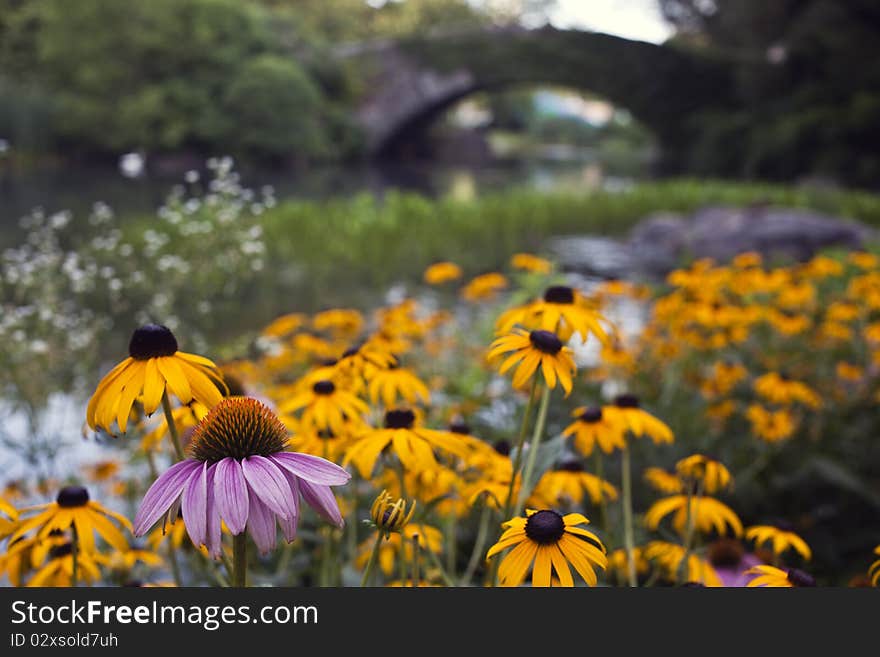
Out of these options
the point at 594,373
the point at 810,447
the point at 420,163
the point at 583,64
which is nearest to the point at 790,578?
the point at 810,447

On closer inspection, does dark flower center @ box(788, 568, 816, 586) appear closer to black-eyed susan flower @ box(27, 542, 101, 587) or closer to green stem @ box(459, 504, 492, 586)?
green stem @ box(459, 504, 492, 586)

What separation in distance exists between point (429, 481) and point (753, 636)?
25.5 inches

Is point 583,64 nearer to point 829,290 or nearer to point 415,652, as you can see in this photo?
point 829,290

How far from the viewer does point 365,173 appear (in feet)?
67.8

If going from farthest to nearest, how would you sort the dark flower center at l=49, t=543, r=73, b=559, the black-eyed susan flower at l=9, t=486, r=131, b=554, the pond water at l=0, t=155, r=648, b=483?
the pond water at l=0, t=155, r=648, b=483
the dark flower center at l=49, t=543, r=73, b=559
the black-eyed susan flower at l=9, t=486, r=131, b=554

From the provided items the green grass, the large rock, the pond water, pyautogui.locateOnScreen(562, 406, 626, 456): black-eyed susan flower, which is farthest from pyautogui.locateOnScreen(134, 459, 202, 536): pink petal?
the large rock

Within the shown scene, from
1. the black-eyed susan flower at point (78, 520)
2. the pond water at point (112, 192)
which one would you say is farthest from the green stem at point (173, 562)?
the pond water at point (112, 192)

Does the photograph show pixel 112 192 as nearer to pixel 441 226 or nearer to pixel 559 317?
pixel 441 226

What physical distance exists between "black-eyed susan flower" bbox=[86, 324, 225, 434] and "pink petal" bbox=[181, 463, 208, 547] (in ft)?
0.40

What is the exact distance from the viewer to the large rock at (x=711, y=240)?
7.11 m

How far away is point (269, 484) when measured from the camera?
69 centimetres

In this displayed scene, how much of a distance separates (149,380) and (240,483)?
0.18 meters

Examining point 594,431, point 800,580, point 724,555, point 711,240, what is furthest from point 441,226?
point 800,580

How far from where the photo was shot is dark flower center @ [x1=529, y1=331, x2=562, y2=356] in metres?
1.03
